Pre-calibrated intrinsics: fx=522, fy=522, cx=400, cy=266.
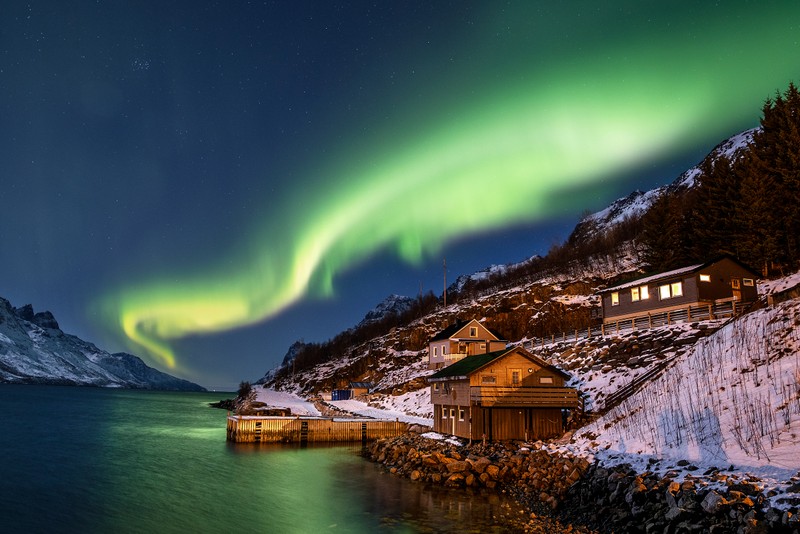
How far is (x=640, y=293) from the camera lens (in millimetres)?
57562

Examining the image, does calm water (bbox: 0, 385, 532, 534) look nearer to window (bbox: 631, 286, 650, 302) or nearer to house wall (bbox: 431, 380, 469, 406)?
house wall (bbox: 431, 380, 469, 406)

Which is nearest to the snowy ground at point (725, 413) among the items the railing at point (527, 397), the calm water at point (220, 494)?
the railing at point (527, 397)

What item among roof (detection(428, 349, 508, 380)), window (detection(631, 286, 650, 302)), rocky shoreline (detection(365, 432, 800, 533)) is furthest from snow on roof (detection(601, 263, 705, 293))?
rocky shoreline (detection(365, 432, 800, 533))

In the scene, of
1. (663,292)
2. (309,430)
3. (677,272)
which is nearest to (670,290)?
(663,292)

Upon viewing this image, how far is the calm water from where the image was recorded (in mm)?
27203

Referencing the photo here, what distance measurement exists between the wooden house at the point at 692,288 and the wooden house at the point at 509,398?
64.4 ft

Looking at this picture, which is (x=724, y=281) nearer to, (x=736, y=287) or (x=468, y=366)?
(x=736, y=287)

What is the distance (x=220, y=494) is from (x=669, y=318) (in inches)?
1636

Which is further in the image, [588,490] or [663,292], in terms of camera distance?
[663,292]

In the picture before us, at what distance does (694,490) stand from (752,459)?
276cm

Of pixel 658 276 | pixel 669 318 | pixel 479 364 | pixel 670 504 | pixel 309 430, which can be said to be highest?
pixel 658 276

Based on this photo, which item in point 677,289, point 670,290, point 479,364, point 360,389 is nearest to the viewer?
point 479,364

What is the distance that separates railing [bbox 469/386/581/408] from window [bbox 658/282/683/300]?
2182cm

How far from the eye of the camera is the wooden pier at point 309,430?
58000 millimetres
